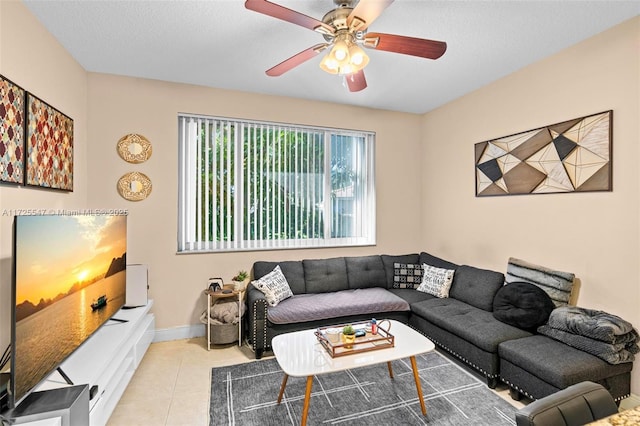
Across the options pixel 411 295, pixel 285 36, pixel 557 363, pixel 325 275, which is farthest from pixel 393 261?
pixel 285 36

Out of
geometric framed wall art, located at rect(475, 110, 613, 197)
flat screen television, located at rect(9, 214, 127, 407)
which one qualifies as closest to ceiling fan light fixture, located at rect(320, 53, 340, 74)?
flat screen television, located at rect(9, 214, 127, 407)

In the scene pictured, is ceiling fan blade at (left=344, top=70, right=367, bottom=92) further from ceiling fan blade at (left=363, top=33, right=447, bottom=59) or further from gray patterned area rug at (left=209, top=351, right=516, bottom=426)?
gray patterned area rug at (left=209, top=351, right=516, bottom=426)

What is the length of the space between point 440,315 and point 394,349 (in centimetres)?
105

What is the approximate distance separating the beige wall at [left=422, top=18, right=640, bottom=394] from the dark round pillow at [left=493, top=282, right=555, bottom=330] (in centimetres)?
33

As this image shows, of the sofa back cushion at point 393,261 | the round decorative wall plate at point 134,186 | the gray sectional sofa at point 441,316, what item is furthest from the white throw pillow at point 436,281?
the round decorative wall plate at point 134,186

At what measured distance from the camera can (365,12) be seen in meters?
1.67

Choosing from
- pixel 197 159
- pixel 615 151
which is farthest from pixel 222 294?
pixel 615 151

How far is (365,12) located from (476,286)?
9.18 ft

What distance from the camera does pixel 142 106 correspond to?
329cm

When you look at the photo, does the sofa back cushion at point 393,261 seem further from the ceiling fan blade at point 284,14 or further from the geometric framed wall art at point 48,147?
the geometric framed wall art at point 48,147

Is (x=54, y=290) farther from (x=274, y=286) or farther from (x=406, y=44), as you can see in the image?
(x=406, y=44)

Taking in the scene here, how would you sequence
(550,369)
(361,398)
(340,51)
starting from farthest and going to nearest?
(361,398), (550,369), (340,51)

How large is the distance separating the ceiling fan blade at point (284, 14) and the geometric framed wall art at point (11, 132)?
61.9 inches

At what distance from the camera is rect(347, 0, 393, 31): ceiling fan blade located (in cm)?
157
